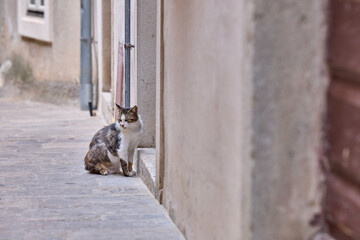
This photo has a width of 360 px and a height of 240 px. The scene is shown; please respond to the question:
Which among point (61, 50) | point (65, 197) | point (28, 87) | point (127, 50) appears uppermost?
point (127, 50)

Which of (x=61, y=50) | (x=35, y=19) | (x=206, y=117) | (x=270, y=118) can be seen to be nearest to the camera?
(x=270, y=118)

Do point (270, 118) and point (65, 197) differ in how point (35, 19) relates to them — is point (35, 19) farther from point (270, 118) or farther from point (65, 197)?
point (270, 118)

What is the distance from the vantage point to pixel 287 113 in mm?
3117

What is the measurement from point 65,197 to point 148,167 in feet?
2.71

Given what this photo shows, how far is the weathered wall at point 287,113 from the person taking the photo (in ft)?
10.1

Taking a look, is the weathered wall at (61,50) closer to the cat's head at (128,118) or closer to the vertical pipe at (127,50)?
the vertical pipe at (127,50)

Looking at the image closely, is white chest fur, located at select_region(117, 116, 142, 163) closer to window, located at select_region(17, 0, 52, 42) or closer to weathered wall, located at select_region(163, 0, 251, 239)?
weathered wall, located at select_region(163, 0, 251, 239)

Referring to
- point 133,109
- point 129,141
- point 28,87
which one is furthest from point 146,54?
point 28,87

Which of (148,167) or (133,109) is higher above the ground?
(133,109)

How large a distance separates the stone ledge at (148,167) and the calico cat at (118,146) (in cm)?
13

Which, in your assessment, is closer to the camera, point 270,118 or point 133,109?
point 270,118

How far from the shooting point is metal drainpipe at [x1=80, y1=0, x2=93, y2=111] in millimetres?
13031

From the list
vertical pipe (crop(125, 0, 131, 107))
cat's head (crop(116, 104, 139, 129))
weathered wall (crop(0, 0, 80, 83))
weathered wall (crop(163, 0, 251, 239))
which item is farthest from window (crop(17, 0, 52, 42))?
weathered wall (crop(163, 0, 251, 239))

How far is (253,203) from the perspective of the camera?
313cm
